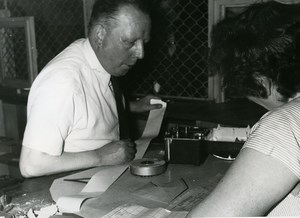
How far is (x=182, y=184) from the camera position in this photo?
1.35m

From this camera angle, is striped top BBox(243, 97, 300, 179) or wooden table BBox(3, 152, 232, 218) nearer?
striped top BBox(243, 97, 300, 179)

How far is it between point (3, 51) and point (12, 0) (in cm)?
61

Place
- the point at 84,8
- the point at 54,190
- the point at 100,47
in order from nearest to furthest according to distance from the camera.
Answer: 1. the point at 54,190
2. the point at 100,47
3. the point at 84,8

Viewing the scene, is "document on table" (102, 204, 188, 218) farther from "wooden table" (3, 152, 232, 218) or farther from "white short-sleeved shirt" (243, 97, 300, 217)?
"white short-sleeved shirt" (243, 97, 300, 217)

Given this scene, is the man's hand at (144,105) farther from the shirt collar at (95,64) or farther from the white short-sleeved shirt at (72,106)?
the shirt collar at (95,64)

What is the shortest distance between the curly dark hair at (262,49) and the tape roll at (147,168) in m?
0.47

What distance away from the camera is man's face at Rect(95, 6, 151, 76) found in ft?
5.76

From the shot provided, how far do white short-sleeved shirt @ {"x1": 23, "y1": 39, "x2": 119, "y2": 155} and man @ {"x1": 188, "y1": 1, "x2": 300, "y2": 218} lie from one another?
701 millimetres

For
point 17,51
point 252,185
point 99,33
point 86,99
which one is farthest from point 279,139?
point 17,51

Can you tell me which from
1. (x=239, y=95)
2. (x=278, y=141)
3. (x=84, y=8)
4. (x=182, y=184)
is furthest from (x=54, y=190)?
(x=84, y=8)

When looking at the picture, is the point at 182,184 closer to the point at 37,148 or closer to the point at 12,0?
the point at 37,148

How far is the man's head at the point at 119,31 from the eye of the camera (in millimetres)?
1760

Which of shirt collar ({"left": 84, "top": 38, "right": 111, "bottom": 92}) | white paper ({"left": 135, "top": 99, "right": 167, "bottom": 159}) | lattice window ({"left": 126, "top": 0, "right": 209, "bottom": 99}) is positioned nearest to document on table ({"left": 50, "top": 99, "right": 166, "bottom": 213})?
white paper ({"left": 135, "top": 99, "right": 167, "bottom": 159})

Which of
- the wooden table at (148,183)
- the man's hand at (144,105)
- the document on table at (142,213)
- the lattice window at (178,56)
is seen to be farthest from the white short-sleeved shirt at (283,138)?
the lattice window at (178,56)
